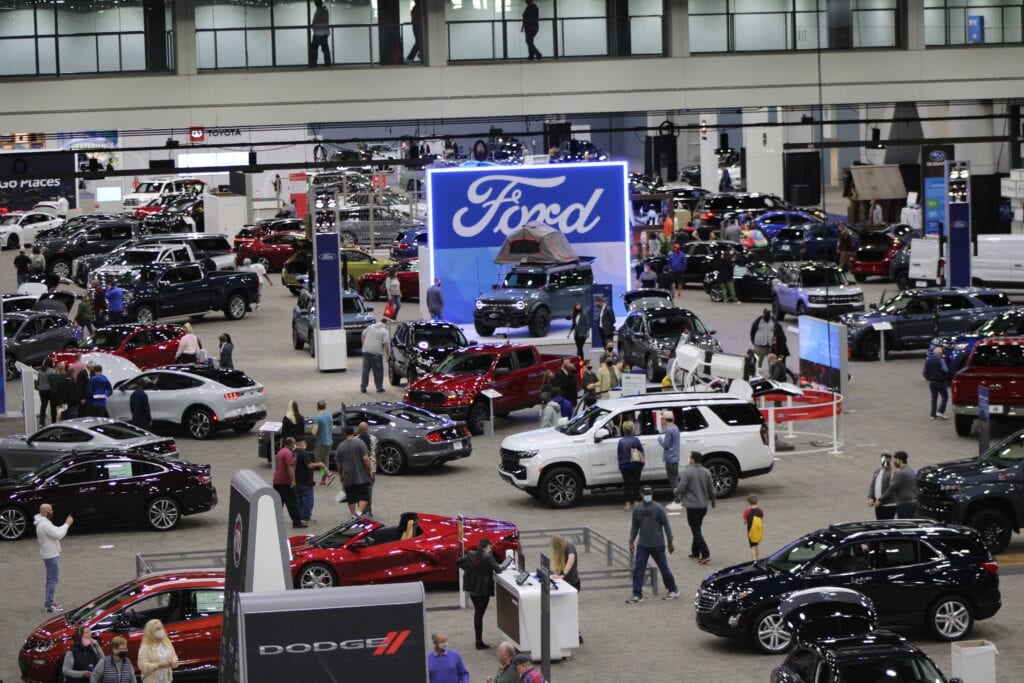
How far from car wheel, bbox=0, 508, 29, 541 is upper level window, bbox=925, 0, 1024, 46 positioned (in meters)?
26.0

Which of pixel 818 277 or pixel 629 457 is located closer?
pixel 629 457

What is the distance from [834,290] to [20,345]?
18.3 metres

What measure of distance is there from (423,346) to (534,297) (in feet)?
16.6

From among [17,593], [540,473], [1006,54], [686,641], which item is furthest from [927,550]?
[1006,54]

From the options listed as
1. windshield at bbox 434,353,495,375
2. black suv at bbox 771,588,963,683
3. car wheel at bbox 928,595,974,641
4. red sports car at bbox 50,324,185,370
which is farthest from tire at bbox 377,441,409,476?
black suv at bbox 771,588,963,683

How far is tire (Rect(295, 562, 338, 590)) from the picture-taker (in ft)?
65.7

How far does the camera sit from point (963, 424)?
29.1m

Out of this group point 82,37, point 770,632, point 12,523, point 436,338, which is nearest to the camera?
point 770,632

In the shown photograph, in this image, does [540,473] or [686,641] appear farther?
[540,473]

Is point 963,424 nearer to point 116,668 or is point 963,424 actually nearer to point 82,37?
point 116,668

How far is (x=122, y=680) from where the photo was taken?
51.3ft

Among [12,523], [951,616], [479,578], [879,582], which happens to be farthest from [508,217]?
[951,616]

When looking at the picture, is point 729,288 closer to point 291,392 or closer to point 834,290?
point 834,290

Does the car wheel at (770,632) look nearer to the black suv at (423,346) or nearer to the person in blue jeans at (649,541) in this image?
the person in blue jeans at (649,541)
